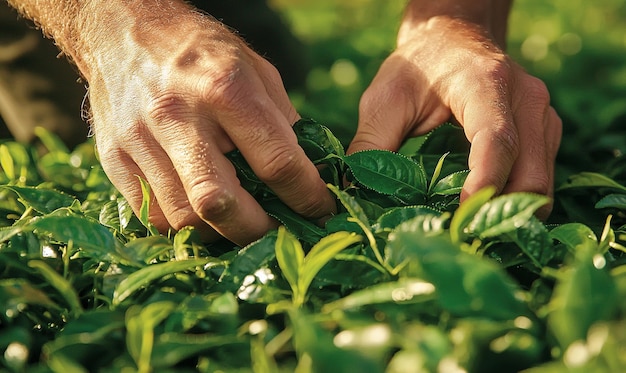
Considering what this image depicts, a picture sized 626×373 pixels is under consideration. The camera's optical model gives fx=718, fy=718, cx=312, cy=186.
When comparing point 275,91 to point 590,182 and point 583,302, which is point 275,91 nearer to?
point 590,182

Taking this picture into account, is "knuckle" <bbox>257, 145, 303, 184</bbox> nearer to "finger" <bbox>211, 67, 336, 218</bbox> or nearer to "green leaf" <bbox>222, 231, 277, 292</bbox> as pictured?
"finger" <bbox>211, 67, 336, 218</bbox>

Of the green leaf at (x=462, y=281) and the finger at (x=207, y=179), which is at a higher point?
the green leaf at (x=462, y=281)

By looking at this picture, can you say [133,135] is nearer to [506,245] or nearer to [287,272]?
[287,272]

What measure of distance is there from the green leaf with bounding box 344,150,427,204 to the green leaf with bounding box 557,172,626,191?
412 millimetres

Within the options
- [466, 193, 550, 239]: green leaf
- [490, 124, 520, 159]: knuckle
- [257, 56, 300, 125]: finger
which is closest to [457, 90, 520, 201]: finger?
[490, 124, 520, 159]: knuckle

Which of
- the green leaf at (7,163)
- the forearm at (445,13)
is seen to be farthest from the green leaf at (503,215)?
the green leaf at (7,163)

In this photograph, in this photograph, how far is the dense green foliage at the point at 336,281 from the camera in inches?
28.5

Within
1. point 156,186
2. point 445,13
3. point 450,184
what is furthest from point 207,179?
point 445,13

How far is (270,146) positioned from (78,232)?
1.09 ft

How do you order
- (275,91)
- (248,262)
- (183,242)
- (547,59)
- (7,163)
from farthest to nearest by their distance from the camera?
(547,59)
(7,163)
(275,91)
(183,242)
(248,262)

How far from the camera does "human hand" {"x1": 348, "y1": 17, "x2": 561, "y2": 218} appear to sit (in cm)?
132

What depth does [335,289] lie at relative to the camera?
1.02m

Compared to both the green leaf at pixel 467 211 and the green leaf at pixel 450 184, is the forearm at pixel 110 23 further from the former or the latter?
the green leaf at pixel 467 211

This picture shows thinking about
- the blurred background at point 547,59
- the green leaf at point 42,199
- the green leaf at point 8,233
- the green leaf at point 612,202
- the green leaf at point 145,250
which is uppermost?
the green leaf at point 8,233
